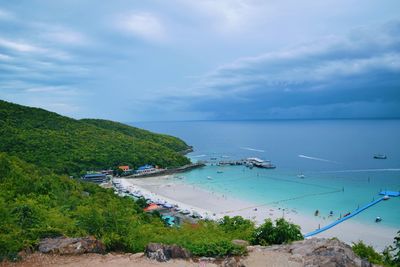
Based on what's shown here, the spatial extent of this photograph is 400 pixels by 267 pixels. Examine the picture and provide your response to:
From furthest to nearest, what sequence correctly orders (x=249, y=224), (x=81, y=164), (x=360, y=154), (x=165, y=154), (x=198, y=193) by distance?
(x=360, y=154) → (x=165, y=154) → (x=81, y=164) → (x=198, y=193) → (x=249, y=224)

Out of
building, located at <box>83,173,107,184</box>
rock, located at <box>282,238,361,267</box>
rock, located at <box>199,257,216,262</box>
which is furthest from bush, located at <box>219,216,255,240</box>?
building, located at <box>83,173,107,184</box>

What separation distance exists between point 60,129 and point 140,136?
29793 mm

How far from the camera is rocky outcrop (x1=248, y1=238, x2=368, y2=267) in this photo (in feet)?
31.1

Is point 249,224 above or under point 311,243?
under

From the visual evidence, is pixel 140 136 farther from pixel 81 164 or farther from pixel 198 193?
pixel 198 193

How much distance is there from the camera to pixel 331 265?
9.20 meters

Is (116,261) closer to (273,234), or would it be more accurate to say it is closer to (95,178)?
(273,234)

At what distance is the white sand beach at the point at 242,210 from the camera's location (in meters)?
29.0

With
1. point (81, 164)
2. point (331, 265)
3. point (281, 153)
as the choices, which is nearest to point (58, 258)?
point (331, 265)

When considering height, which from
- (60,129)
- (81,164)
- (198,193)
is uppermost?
(60,129)

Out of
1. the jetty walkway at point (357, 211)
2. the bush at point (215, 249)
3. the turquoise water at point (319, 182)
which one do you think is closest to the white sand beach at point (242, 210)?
the jetty walkway at point (357, 211)

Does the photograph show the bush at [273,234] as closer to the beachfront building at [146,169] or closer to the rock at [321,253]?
the rock at [321,253]

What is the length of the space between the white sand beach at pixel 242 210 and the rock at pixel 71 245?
49.2ft

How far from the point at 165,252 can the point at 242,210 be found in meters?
29.0
